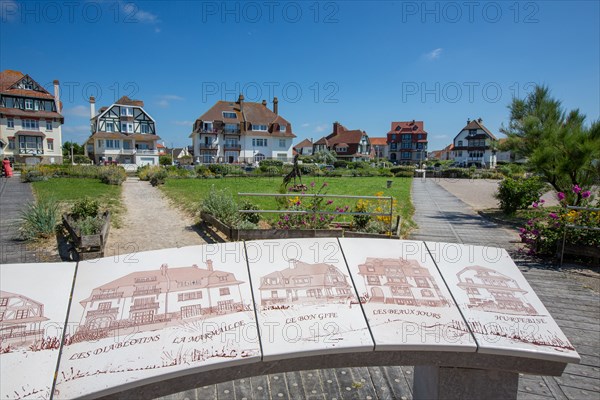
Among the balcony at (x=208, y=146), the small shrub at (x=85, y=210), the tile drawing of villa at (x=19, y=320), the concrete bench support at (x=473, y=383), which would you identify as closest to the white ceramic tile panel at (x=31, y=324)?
the tile drawing of villa at (x=19, y=320)

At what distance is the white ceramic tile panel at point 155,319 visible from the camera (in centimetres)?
224

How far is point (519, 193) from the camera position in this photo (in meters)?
14.1

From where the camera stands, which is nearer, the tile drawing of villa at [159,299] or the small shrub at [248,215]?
the tile drawing of villa at [159,299]

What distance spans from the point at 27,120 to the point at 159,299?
5766 cm

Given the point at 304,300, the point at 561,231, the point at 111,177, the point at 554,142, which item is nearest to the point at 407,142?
the point at 111,177

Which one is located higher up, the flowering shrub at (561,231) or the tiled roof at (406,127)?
the tiled roof at (406,127)

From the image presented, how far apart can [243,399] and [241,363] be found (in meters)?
1.57

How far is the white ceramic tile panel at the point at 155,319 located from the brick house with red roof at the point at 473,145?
77.4 meters

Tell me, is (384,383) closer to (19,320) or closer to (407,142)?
(19,320)

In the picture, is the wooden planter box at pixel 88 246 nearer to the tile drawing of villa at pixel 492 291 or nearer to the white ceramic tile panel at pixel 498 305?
the white ceramic tile panel at pixel 498 305

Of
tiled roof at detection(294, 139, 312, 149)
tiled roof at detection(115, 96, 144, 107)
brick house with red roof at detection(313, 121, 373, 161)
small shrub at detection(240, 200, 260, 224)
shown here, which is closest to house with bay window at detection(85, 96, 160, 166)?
tiled roof at detection(115, 96, 144, 107)

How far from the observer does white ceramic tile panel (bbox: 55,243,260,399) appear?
224cm

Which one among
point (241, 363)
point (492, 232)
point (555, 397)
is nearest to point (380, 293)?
point (241, 363)

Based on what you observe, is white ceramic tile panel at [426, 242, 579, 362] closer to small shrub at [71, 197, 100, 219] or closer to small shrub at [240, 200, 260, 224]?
small shrub at [240, 200, 260, 224]
